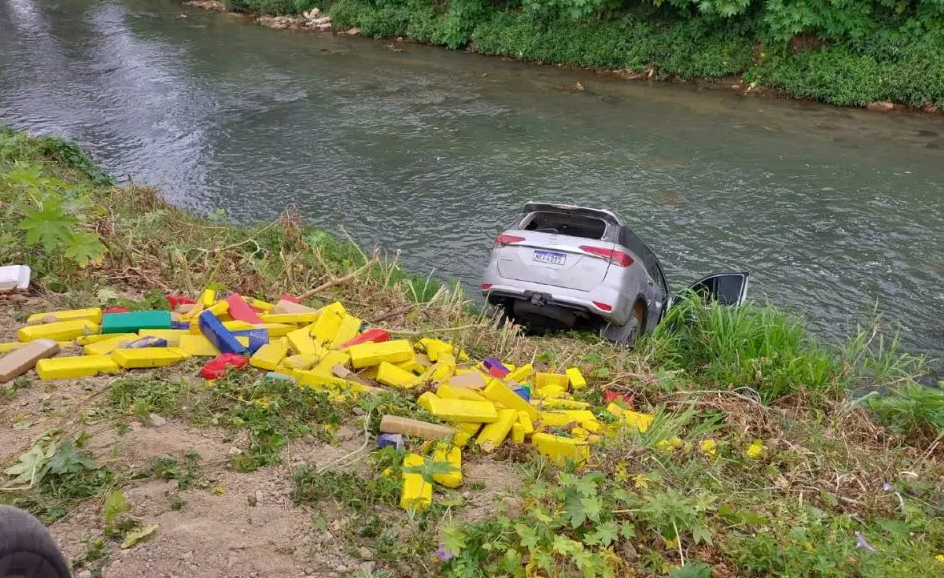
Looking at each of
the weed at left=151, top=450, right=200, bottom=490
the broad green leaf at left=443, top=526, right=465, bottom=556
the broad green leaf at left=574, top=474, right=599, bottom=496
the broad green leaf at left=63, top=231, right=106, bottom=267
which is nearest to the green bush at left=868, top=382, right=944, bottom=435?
the broad green leaf at left=574, top=474, right=599, bottom=496

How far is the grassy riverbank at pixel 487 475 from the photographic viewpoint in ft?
11.7

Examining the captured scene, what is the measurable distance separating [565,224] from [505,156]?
734 centimetres

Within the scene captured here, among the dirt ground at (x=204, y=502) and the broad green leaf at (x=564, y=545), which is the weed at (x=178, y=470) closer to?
the dirt ground at (x=204, y=502)

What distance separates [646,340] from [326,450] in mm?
4379

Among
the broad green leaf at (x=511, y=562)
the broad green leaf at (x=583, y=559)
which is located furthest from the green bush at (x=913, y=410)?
the broad green leaf at (x=511, y=562)

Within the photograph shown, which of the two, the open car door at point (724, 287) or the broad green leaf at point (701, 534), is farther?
the open car door at point (724, 287)

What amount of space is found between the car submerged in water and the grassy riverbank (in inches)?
29.9

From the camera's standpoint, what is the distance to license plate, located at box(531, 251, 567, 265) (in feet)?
25.5

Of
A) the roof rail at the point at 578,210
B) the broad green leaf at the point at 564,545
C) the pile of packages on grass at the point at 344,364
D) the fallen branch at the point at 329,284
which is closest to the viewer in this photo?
the broad green leaf at the point at 564,545

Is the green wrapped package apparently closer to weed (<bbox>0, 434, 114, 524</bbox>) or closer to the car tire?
weed (<bbox>0, 434, 114, 524</bbox>)

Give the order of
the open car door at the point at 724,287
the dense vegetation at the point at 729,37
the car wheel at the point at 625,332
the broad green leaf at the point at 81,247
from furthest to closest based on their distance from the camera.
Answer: the dense vegetation at the point at 729,37 → the open car door at the point at 724,287 → the car wheel at the point at 625,332 → the broad green leaf at the point at 81,247

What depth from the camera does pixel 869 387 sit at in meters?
7.34

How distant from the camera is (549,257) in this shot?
25.7ft

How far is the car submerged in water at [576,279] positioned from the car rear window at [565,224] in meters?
0.01
